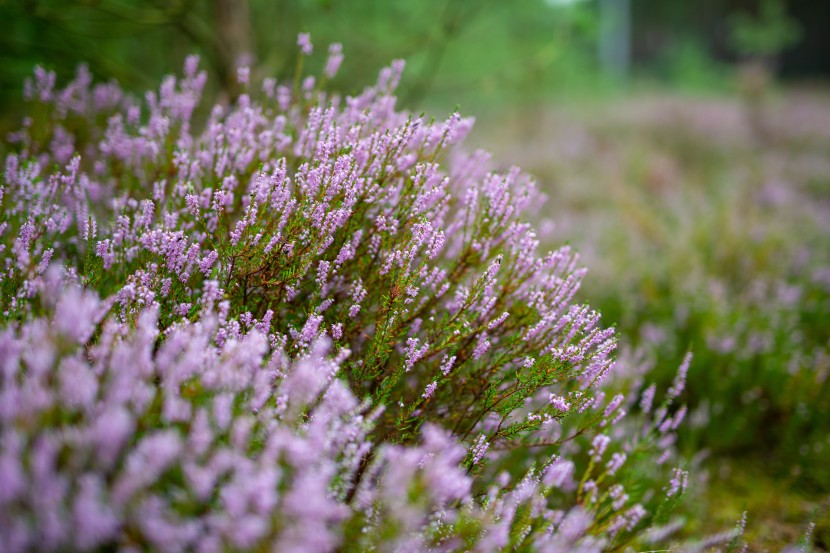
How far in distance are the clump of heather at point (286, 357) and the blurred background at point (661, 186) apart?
51cm

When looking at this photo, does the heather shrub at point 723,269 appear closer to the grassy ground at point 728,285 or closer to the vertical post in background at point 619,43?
the grassy ground at point 728,285

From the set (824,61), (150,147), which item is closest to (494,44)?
(150,147)

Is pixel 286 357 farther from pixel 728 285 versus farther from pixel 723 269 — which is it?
pixel 723 269

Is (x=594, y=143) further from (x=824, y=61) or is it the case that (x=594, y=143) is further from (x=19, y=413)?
(x=824, y=61)

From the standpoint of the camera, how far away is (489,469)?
8.49ft

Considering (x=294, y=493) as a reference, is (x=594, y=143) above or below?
above

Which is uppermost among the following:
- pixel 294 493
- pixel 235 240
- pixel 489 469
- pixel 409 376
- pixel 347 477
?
pixel 235 240

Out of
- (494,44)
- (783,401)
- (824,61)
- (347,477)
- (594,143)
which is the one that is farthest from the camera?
(824,61)

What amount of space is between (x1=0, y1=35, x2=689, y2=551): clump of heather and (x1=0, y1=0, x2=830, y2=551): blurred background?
0.51 metres

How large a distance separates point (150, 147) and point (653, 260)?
461cm

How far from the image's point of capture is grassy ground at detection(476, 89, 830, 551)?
323cm

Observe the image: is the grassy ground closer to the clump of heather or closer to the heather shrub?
the heather shrub

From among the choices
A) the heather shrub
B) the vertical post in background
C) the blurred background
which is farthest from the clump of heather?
the vertical post in background

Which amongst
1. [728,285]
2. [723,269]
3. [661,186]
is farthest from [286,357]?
[661,186]
